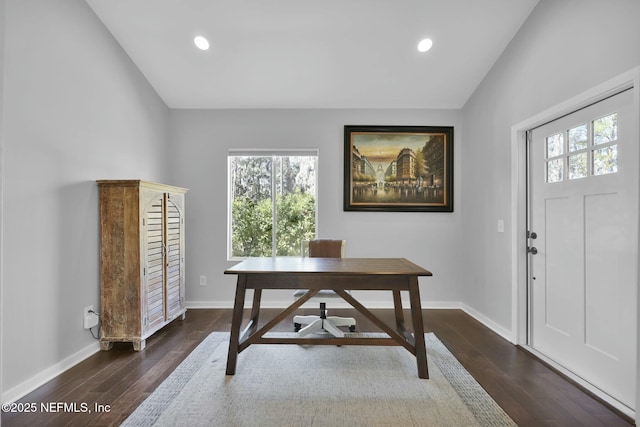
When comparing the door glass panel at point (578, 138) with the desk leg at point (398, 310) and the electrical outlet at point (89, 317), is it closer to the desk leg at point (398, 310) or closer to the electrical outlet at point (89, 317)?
the desk leg at point (398, 310)

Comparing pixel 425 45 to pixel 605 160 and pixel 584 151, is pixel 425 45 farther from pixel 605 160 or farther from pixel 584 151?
pixel 605 160

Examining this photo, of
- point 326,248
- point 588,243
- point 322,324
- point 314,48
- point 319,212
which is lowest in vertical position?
point 322,324

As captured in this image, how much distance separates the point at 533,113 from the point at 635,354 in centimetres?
181

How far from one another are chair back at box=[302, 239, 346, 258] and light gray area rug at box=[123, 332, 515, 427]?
2.96ft

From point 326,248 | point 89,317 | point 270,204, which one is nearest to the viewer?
point 89,317

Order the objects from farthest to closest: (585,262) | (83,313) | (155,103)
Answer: (155,103) → (83,313) → (585,262)

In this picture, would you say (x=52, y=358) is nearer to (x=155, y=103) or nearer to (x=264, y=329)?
(x=264, y=329)

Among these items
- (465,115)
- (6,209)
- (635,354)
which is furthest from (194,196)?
(635,354)

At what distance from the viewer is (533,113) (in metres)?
2.70

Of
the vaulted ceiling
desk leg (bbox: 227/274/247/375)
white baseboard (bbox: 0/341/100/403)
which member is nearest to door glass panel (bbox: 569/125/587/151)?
the vaulted ceiling

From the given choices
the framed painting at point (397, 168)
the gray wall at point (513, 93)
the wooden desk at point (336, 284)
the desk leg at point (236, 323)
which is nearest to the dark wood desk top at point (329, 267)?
the wooden desk at point (336, 284)

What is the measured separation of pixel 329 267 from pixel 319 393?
805mm

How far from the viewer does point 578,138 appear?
2352 mm

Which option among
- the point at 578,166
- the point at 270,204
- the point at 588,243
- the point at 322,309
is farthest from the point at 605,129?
the point at 270,204
